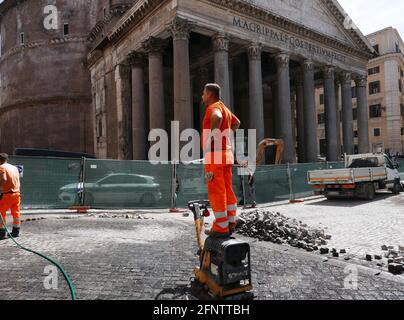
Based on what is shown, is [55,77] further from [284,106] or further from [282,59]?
[284,106]

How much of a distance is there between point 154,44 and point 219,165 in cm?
1865

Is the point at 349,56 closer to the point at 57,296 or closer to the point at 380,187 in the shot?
the point at 380,187

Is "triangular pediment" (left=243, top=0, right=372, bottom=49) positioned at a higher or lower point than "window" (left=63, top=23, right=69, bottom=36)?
lower

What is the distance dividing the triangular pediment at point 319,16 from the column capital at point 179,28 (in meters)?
5.38

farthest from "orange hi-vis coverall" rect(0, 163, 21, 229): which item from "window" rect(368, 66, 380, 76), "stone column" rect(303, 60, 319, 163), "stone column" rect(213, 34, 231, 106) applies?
"window" rect(368, 66, 380, 76)

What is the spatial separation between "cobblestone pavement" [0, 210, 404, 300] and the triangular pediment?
19093 millimetres

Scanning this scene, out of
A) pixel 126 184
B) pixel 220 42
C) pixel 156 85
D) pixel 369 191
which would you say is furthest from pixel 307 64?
pixel 126 184

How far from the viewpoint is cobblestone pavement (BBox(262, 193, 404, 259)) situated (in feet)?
21.7

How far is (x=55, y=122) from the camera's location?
1421 inches

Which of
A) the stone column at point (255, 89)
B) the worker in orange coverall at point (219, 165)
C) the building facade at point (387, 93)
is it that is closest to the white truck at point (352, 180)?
the stone column at point (255, 89)

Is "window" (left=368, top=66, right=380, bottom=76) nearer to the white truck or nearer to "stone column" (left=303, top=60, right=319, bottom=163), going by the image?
"stone column" (left=303, top=60, right=319, bottom=163)

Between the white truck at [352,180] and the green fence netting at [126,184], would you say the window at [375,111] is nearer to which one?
the white truck at [352,180]

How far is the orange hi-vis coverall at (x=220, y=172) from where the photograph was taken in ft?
Answer: 11.9

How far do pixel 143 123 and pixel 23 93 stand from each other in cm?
2287
